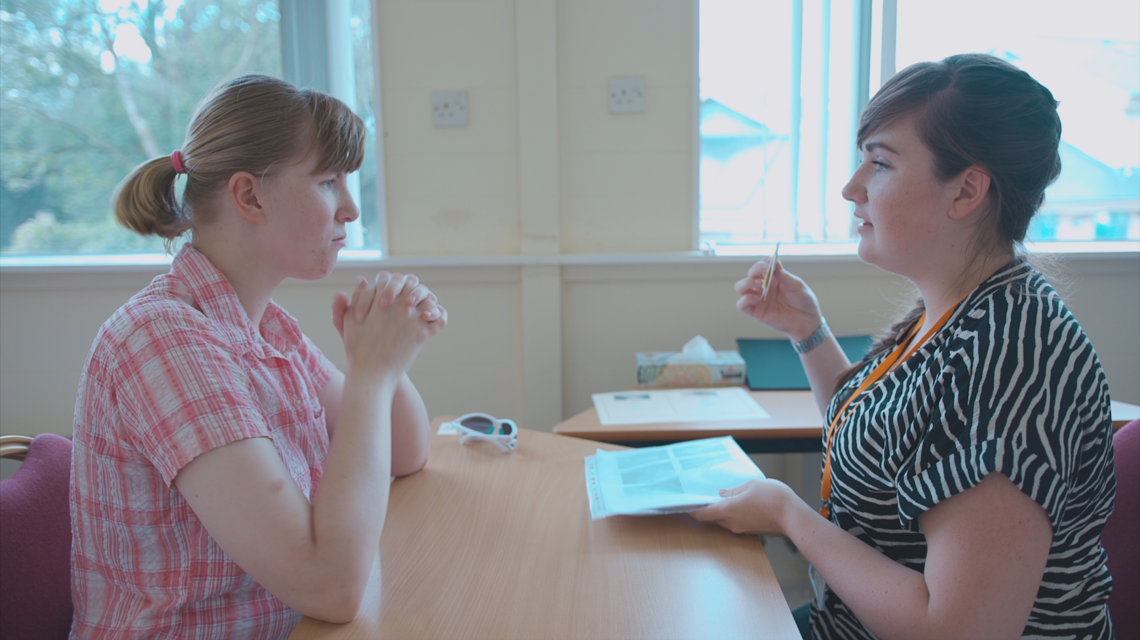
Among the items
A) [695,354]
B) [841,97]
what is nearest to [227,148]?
[695,354]

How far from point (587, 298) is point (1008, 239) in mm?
1403

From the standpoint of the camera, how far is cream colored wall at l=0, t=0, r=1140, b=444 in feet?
6.99

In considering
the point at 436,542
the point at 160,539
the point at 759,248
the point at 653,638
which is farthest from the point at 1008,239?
the point at 759,248

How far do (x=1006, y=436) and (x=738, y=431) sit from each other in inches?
32.5

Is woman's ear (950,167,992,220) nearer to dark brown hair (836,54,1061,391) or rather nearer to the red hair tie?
dark brown hair (836,54,1061,391)

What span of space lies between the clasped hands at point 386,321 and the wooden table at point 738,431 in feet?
1.95

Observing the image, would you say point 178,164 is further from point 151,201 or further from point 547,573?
point 547,573

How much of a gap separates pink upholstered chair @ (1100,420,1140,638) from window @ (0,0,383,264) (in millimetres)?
1945

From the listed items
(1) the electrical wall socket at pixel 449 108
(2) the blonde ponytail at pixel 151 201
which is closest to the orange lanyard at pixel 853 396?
(2) the blonde ponytail at pixel 151 201

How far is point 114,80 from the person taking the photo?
89.8 inches

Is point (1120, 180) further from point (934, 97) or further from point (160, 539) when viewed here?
point (160, 539)

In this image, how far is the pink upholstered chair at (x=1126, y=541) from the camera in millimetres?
1102

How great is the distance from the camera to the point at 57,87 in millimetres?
2275

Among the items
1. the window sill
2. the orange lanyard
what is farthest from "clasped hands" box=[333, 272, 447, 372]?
the window sill
